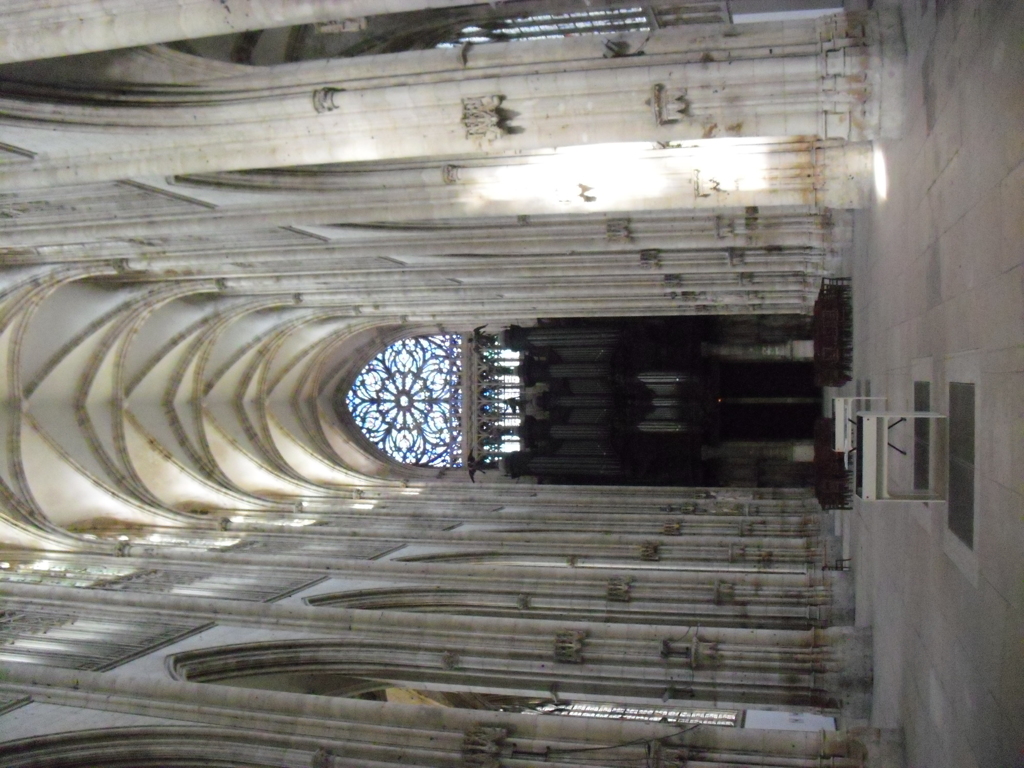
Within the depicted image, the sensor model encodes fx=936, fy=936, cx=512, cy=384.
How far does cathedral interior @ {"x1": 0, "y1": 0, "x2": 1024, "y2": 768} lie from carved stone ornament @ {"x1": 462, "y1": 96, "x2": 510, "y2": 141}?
34 mm

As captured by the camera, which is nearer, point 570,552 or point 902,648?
point 902,648

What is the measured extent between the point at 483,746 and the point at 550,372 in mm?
13818

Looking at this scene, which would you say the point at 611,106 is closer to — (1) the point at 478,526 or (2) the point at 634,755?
(2) the point at 634,755

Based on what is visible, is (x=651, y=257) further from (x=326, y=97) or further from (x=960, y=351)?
(x=960, y=351)

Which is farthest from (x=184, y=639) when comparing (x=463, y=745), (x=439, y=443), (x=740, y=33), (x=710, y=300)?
(x=439, y=443)

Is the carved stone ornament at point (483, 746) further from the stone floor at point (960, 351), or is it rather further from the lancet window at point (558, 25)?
the lancet window at point (558, 25)

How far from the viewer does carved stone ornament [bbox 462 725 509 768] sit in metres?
7.55

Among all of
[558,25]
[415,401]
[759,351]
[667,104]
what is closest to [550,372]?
[759,351]

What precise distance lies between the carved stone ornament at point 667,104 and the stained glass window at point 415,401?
17.9 metres

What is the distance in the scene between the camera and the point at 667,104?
7.39 metres

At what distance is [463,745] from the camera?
775 cm

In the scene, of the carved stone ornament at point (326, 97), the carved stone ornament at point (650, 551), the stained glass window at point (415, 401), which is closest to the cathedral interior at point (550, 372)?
the carved stone ornament at point (326, 97)

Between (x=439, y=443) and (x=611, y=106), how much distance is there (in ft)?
60.7

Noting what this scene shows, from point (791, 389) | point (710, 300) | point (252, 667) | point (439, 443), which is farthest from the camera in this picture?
point (439, 443)
